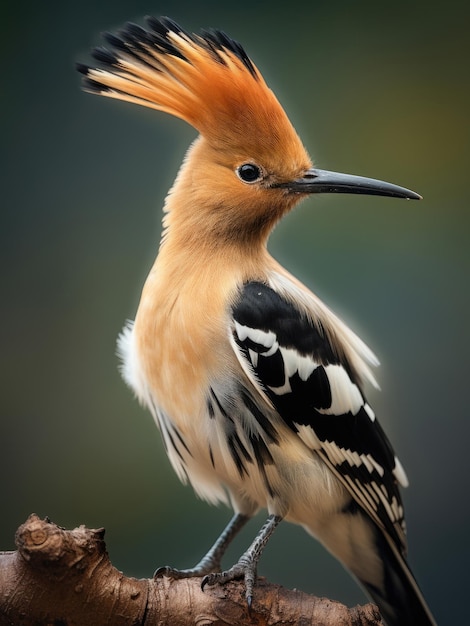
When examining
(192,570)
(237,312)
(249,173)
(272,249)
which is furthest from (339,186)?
(192,570)

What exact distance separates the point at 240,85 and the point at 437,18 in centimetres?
80

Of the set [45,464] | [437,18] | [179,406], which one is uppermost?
Answer: [437,18]

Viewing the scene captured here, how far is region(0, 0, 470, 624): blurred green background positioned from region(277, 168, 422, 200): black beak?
470mm

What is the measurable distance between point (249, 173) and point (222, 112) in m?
0.09

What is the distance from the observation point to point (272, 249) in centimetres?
163

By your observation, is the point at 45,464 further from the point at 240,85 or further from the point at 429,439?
the point at 240,85

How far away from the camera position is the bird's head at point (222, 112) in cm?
110

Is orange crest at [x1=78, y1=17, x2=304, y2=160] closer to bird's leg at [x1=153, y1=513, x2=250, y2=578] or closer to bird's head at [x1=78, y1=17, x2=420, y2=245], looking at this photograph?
bird's head at [x1=78, y1=17, x2=420, y2=245]

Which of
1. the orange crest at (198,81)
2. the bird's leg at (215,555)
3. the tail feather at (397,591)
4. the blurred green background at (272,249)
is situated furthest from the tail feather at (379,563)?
the orange crest at (198,81)

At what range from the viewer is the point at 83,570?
935mm

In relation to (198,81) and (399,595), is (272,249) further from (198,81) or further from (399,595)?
(399,595)

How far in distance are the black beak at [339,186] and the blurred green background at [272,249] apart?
0.47 metres

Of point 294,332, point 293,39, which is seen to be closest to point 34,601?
point 294,332

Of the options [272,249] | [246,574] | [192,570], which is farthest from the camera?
[272,249]
